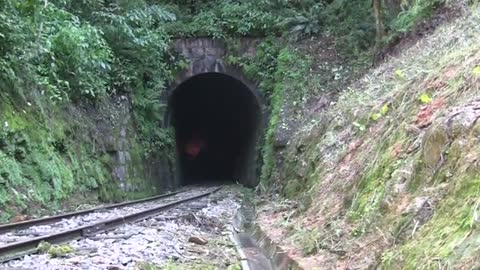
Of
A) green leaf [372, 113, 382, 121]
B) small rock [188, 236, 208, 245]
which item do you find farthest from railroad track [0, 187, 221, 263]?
green leaf [372, 113, 382, 121]

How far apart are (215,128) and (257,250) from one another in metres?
23.7

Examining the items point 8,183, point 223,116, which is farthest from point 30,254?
point 223,116

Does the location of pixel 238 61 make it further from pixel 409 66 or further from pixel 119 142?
pixel 409 66

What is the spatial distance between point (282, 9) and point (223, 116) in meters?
10.1

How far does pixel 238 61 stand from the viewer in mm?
18453

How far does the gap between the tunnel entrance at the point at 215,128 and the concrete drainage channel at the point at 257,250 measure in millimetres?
9758

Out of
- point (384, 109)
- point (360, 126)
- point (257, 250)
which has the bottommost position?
point (257, 250)

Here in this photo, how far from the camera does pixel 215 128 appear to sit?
100 ft

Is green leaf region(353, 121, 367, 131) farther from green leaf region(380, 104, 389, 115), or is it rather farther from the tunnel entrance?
the tunnel entrance

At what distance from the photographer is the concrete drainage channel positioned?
5727 mm

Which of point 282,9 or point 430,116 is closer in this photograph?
point 430,116

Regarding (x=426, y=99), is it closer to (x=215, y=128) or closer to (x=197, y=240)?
(x=197, y=240)

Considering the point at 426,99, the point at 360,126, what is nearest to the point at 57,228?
the point at 360,126

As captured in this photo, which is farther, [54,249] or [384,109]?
[384,109]
